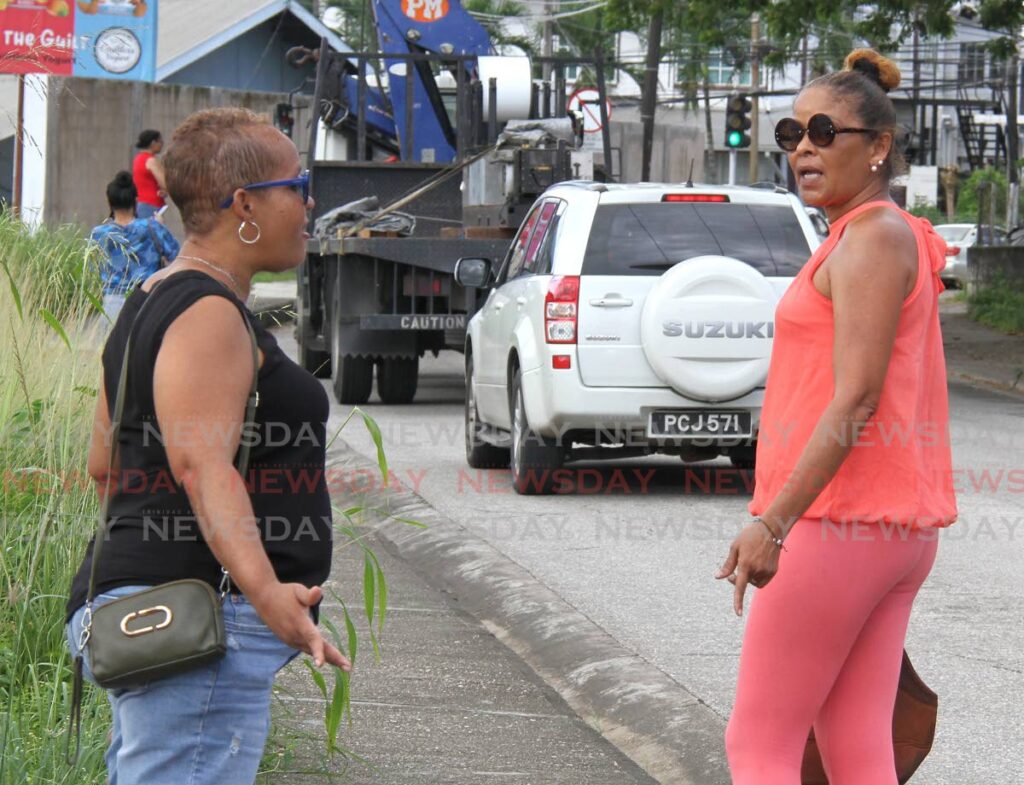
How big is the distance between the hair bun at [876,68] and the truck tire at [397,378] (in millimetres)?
12355

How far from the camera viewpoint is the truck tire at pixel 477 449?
1196 centimetres

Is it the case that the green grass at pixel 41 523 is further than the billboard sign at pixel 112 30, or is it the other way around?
the billboard sign at pixel 112 30

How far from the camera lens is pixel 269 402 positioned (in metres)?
3.12

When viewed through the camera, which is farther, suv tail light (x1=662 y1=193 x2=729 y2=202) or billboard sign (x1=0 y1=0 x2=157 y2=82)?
billboard sign (x1=0 y1=0 x2=157 y2=82)

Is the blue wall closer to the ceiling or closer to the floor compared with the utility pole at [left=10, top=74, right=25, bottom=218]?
closer to the ceiling

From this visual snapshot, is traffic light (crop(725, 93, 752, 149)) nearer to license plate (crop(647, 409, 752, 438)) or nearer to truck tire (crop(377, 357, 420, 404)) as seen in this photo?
truck tire (crop(377, 357, 420, 404))

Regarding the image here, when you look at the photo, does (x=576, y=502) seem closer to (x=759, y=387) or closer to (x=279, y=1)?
(x=759, y=387)

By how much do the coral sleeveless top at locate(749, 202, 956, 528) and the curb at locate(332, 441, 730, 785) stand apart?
166 cm

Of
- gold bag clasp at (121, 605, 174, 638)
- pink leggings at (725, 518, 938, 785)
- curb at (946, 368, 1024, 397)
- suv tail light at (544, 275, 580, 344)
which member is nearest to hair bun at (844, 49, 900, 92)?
pink leggings at (725, 518, 938, 785)

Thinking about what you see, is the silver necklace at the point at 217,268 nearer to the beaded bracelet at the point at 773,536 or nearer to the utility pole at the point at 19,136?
the beaded bracelet at the point at 773,536

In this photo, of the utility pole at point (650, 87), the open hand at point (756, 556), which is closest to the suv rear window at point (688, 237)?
the open hand at point (756, 556)

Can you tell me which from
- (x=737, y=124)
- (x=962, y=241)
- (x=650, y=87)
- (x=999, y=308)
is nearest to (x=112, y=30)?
(x=650, y=87)

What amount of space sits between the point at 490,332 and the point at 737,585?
825cm

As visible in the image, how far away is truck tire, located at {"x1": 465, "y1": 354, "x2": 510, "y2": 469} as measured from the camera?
12.0 meters
